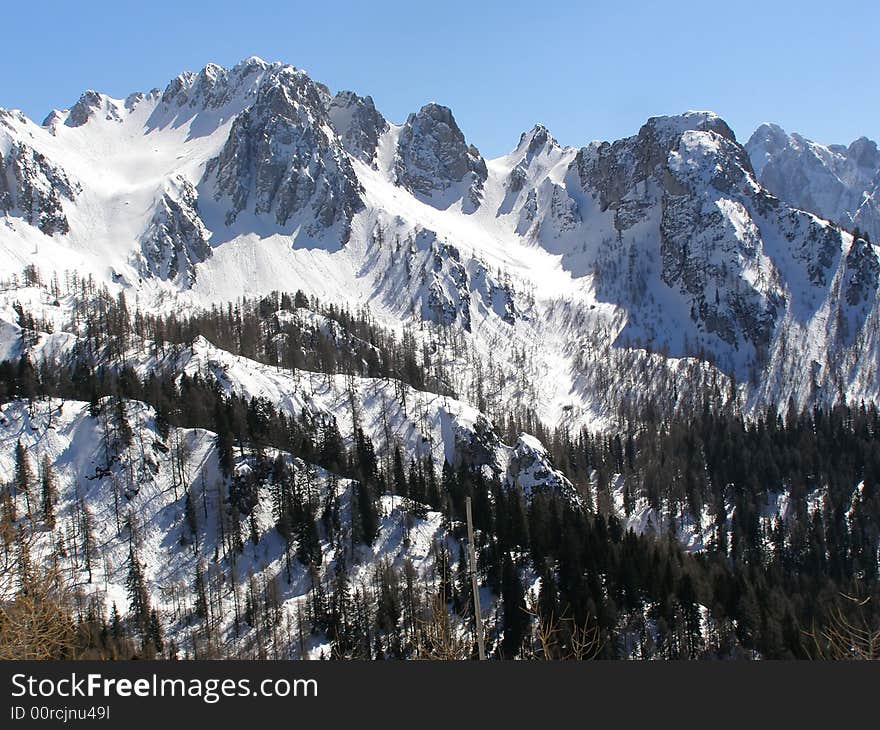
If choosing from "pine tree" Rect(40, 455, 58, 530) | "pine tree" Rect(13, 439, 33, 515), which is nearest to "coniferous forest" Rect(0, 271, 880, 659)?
"pine tree" Rect(13, 439, 33, 515)

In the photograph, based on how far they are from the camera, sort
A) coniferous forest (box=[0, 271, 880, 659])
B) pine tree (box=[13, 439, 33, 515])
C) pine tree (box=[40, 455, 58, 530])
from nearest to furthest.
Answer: coniferous forest (box=[0, 271, 880, 659]) < pine tree (box=[40, 455, 58, 530]) < pine tree (box=[13, 439, 33, 515])

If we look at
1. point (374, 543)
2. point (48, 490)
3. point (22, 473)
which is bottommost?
point (374, 543)

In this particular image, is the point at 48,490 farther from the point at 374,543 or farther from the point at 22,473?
the point at 374,543

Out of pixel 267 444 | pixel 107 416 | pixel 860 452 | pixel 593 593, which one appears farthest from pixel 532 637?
pixel 860 452

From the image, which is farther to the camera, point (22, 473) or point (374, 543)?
point (22, 473)

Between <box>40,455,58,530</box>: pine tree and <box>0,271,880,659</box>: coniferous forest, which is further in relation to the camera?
<box>40,455,58,530</box>: pine tree

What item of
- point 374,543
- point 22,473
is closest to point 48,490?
point 22,473

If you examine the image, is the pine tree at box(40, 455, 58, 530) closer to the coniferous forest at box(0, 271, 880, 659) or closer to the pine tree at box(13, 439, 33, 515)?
the coniferous forest at box(0, 271, 880, 659)

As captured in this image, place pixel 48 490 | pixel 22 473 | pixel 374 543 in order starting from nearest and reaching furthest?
pixel 48 490
pixel 374 543
pixel 22 473

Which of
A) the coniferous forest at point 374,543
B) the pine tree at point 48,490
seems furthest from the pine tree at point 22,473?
the pine tree at point 48,490

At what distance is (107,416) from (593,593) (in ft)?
278

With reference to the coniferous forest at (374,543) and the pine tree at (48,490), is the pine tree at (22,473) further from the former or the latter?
the pine tree at (48,490)

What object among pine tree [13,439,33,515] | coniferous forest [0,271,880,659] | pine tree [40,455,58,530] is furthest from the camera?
pine tree [13,439,33,515]

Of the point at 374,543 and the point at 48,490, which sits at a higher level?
the point at 48,490
